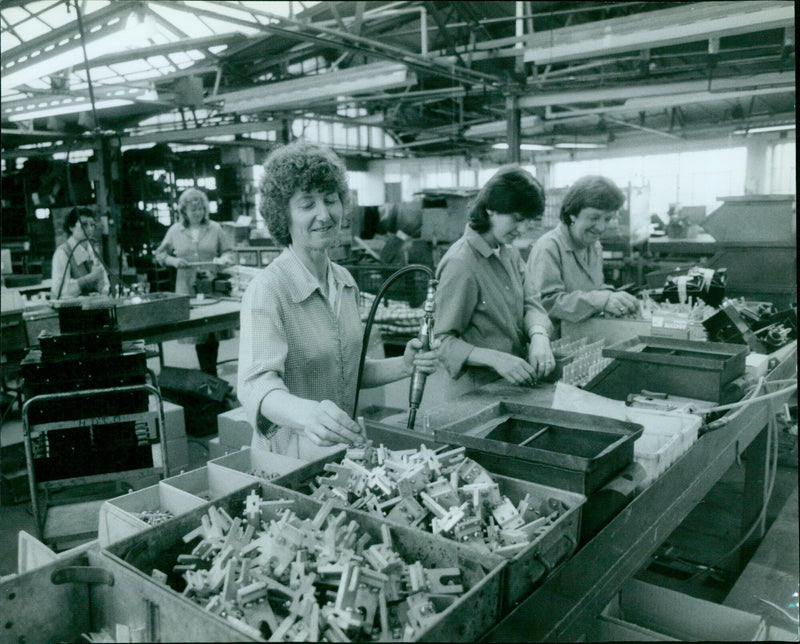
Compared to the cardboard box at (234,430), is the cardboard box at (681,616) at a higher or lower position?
lower

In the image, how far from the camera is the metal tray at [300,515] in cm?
93

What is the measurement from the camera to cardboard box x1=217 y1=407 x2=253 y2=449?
3121 millimetres

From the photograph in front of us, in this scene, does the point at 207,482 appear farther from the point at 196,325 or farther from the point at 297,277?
the point at 196,325

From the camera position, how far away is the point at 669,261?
25.3ft

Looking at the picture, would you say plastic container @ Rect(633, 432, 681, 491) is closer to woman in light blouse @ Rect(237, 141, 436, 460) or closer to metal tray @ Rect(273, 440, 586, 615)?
metal tray @ Rect(273, 440, 586, 615)

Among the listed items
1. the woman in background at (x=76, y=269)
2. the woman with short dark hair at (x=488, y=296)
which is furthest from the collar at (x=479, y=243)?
the woman in background at (x=76, y=269)

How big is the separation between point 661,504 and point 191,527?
1112mm

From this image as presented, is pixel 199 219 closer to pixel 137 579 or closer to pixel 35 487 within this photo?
pixel 35 487

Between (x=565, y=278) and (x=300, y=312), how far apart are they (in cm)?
197

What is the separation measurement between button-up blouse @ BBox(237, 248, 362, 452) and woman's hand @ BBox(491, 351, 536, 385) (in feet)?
1.93

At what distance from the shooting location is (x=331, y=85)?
5.30m

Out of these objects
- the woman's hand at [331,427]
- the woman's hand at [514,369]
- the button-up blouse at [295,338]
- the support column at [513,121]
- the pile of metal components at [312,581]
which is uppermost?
the support column at [513,121]

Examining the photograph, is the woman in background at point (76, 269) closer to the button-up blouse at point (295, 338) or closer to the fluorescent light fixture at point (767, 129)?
the button-up blouse at point (295, 338)

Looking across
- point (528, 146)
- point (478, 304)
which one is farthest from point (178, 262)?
point (528, 146)
